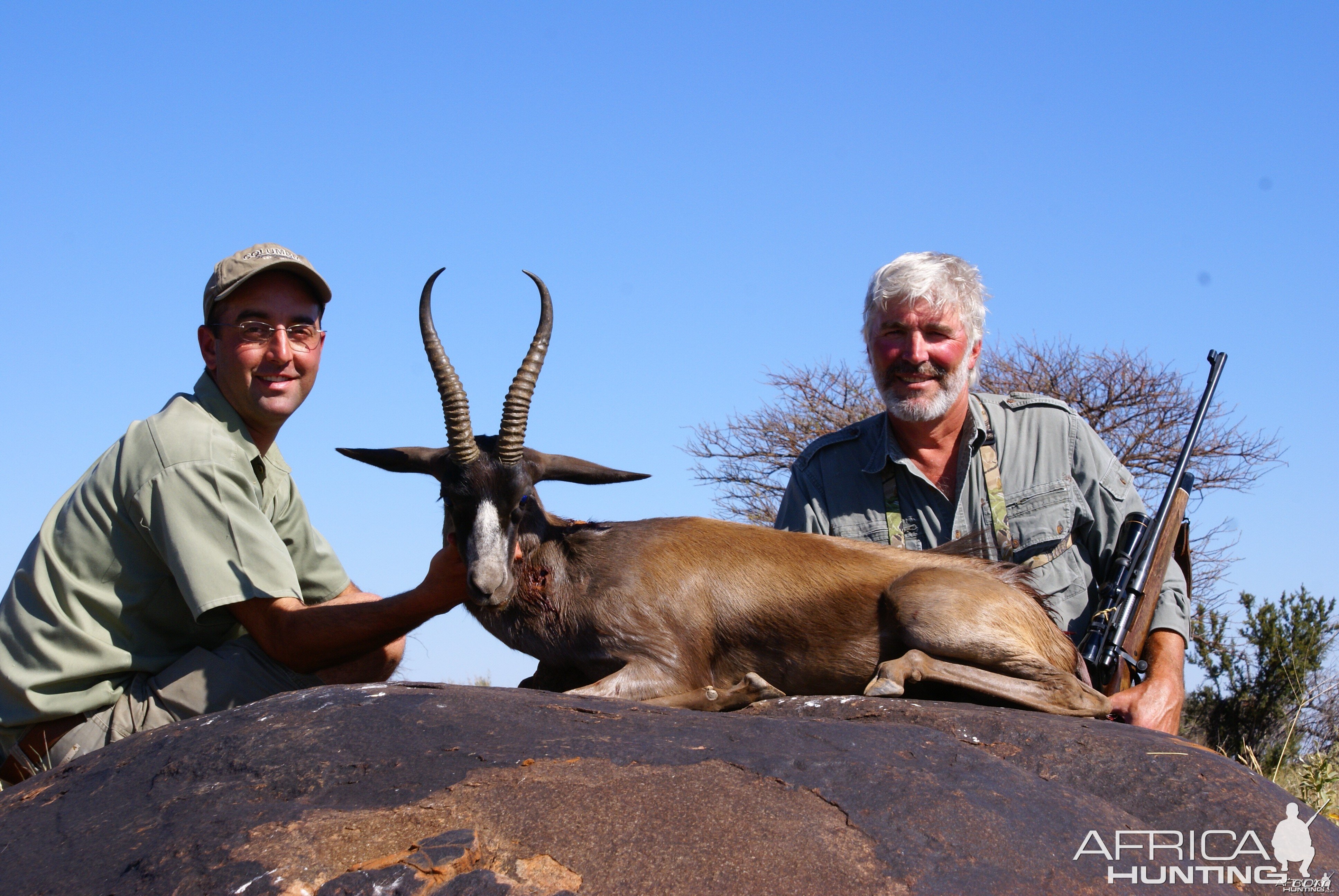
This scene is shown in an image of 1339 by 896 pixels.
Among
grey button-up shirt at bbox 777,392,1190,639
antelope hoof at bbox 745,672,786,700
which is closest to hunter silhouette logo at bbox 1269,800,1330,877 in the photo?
antelope hoof at bbox 745,672,786,700

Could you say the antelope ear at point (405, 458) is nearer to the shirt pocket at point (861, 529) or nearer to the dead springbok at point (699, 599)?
the dead springbok at point (699, 599)

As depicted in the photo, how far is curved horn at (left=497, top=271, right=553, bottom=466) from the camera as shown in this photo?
20.0ft

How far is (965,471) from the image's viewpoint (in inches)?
274

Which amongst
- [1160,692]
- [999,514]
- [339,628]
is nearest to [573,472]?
[339,628]

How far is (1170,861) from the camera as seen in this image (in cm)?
353

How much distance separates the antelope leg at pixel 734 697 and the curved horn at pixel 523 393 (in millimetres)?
1538

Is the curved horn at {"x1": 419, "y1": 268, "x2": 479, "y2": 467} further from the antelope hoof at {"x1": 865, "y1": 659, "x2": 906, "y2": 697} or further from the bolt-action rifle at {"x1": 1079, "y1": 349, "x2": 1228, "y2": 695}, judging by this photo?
the bolt-action rifle at {"x1": 1079, "y1": 349, "x2": 1228, "y2": 695}

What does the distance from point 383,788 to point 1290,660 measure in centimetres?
1311

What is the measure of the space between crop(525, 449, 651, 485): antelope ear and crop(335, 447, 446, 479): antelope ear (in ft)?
1.70

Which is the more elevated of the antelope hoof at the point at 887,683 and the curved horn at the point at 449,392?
the curved horn at the point at 449,392

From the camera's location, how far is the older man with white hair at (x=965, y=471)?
6746mm

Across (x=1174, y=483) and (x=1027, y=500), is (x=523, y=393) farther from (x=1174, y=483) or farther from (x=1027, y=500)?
(x=1174, y=483)

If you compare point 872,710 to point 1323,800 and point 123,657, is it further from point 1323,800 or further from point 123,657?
point 123,657

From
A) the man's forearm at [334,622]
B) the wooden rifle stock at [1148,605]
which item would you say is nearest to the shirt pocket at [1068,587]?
the wooden rifle stock at [1148,605]
